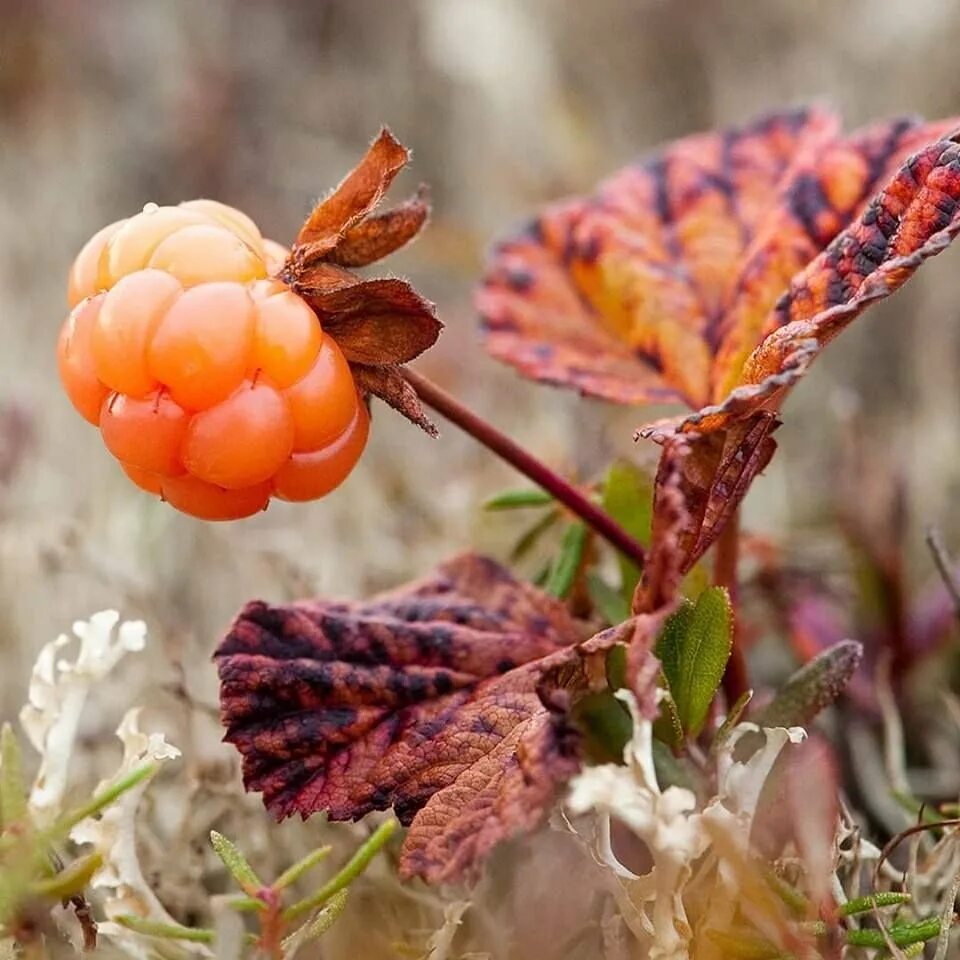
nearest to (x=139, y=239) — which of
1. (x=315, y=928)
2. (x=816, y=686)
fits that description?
(x=315, y=928)

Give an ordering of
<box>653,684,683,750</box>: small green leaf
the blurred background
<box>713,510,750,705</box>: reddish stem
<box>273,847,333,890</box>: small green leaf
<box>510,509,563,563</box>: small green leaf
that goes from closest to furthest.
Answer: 1. <box>273,847,333,890</box>: small green leaf
2. <box>653,684,683,750</box>: small green leaf
3. <box>713,510,750,705</box>: reddish stem
4. <box>510,509,563,563</box>: small green leaf
5. the blurred background

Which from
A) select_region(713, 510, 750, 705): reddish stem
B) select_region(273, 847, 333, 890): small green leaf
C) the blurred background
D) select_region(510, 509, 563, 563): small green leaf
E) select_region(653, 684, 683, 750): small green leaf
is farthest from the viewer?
the blurred background

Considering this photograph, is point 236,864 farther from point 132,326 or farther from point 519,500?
point 519,500

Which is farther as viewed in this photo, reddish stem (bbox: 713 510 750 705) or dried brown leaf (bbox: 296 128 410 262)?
reddish stem (bbox: 713 510 750 705)

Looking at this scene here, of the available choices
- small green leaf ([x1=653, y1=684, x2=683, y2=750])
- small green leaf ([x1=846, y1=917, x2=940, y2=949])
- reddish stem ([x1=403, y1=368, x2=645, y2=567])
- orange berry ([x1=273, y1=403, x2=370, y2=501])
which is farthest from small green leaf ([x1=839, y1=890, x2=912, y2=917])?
orange berry ([x1=273, y1=403, x2=370, y2=501])

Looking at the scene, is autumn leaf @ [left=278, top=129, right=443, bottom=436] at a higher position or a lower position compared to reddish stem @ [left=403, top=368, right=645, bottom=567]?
higher

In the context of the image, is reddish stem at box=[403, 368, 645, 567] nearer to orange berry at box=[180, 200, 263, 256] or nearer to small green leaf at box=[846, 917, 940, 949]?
orange berry at box=[180, 200, 263, 256]

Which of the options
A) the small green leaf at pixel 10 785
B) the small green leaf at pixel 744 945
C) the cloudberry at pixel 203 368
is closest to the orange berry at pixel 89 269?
the cloudberry at pixel 203 368
